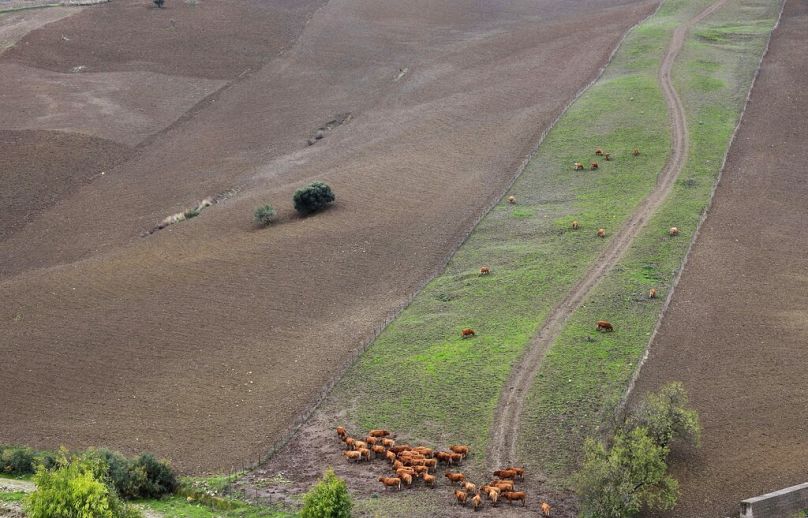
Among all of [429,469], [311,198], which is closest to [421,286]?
[311,198]

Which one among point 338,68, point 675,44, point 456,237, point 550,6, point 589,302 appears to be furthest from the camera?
point 550,6

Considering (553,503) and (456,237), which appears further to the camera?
(456,237)

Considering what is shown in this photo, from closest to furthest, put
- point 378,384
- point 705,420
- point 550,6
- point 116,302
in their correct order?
point 705,420
point 378,384
point 116,302
point 550,6

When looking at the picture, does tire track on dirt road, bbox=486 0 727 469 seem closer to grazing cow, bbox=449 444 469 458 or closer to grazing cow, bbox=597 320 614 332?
grazing cow, bbox=449 444 469 458

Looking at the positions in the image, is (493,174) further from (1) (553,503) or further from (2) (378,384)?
(1) (553,503)

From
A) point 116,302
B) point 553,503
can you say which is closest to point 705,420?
point 553,503

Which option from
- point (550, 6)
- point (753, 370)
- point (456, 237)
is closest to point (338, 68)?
point (550, 6)
